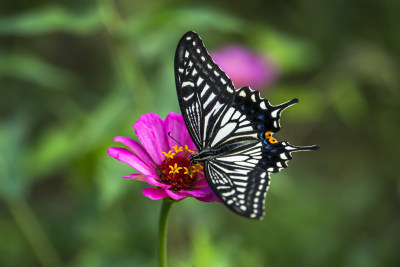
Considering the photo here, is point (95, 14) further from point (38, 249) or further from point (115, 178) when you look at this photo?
point (38, 249)

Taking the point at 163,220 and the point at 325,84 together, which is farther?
the point at 325,84

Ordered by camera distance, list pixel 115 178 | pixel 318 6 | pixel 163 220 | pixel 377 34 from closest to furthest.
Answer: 1. pixel 163 220
2. pixel 115 178
3. pixel 377 34
4. pixel 318 6

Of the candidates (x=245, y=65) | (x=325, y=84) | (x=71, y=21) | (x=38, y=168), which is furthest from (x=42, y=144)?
(x=325, y=84)

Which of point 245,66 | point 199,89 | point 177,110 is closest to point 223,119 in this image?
point 199,89

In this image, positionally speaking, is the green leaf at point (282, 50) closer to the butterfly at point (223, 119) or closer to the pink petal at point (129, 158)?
the butterfly at point (223, 119)

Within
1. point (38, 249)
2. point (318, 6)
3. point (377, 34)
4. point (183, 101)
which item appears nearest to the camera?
point (183, 101)

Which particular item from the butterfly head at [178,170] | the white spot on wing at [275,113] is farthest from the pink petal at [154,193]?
the white spot on wing at [275,113]

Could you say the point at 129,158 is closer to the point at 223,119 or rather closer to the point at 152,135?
the point at 152,135
